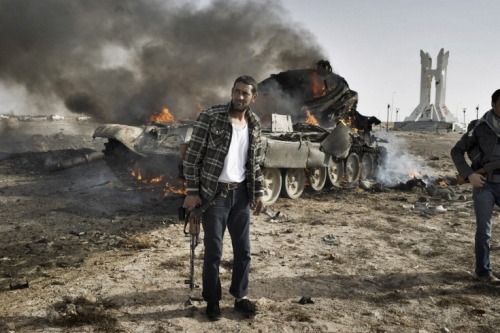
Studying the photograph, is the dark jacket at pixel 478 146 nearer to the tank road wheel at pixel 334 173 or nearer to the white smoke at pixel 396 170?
the tank road wheel at pixel 334 173

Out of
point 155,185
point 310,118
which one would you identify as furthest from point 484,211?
point 310,118

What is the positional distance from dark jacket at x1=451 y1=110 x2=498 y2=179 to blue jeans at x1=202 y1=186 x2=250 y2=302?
2353 millimetres

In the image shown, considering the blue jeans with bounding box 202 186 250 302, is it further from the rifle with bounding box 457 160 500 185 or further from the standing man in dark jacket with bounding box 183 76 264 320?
the rifle with bounding box 457 160 500 185

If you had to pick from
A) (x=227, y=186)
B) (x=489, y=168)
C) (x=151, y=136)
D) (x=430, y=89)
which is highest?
(x=430, y=89)

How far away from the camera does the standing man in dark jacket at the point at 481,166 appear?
4188 mm

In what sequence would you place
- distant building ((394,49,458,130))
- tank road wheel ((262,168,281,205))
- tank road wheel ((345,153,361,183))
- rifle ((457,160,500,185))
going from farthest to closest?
distant building ((394,49,458,130)) → tank road wheel ((345,153,361,183)) → tank road wheel ((262,168,281,205)) → rifle ((457,160,500,185))

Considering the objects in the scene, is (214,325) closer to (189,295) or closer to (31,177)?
(189,295)

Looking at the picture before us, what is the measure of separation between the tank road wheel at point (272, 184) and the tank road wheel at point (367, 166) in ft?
17.8

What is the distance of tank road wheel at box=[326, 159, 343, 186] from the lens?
11825 millimetres

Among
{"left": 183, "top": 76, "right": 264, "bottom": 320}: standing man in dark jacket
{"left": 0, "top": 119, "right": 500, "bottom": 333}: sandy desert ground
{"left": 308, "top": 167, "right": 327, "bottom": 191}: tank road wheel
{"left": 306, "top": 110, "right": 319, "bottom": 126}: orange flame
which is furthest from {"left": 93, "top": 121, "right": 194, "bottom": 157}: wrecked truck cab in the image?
{"left": 183, "top": 76, "right": 264, "bottom": 320}: standing man in dark jacket

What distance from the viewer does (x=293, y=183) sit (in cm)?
1052

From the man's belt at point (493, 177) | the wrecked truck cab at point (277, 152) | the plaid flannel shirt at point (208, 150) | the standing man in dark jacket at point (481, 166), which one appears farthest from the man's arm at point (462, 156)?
the wrecked truck cab at point (277, 152)

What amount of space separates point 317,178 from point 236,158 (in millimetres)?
8403

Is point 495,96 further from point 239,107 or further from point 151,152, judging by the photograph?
point 151,152
